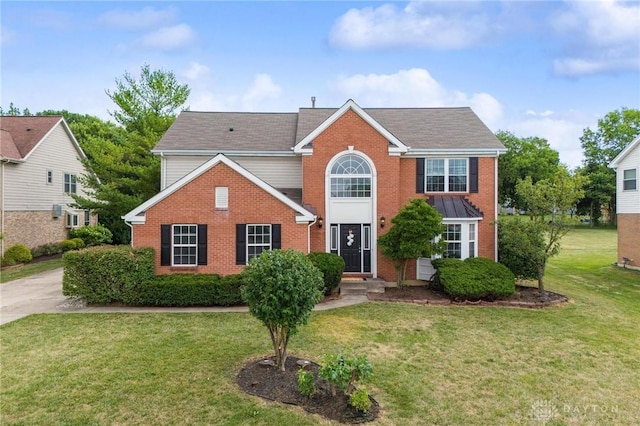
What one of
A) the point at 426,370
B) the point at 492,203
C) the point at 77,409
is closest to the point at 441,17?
the point at 492,203

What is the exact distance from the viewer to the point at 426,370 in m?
7.83

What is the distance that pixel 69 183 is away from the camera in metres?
27.6

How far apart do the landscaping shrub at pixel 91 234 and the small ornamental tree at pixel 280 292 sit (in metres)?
23.7

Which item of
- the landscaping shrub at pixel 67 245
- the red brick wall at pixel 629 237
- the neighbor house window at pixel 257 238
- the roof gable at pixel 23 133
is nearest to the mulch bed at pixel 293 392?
the neighbor house window at pixel 257 238

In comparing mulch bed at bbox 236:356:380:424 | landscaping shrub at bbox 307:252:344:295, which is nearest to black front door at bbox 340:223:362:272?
landscaping shrub at bbox 307:252:344:295

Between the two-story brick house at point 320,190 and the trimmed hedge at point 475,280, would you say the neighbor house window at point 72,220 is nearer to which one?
the two-story brick house at point 320,190

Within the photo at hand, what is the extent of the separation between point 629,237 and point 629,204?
6.09ft

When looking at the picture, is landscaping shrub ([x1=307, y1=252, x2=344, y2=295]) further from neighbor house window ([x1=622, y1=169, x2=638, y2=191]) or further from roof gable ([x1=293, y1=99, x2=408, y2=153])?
neighbor house window ([x1=622, y1=169, x2=638, y2=191])

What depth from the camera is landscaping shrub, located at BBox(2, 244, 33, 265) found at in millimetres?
20344

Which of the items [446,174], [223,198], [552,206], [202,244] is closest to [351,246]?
[446,174]

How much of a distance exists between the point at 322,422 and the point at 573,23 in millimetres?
16882

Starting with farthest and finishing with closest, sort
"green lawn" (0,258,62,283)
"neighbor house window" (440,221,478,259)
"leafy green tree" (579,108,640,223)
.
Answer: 1. "leafy green tree" (579,108,640,223)
2. "green lawn" (0,258,62,283)
3. "neighbor house window" (440,221,478,259)

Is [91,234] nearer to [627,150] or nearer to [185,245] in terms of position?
[185,245]

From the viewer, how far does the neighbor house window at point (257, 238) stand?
13.9 meters
